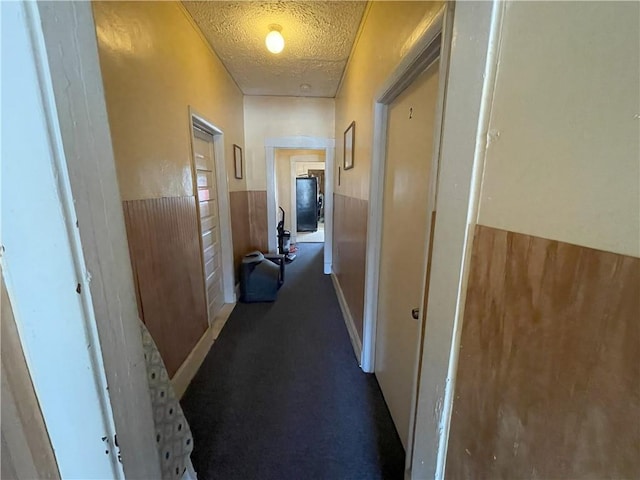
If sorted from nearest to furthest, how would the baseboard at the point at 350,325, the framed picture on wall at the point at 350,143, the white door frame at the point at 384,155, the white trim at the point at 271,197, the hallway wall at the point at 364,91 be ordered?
the white door frame at the point at 384,155, the hallway wall at the point at 364,91, the baseboard at the point at 350,325, the framed picture on wall at the point at 350,143, the white trim at the point at 271,197

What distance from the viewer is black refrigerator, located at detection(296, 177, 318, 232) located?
8094 millimetres

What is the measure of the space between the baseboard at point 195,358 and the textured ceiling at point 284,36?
8.15 feet

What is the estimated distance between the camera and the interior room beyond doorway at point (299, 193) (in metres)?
6.03

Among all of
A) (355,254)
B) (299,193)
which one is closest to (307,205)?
(299,193)

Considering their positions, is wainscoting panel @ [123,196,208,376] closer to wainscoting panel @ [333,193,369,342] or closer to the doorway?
wainscoting panel @ [333,193,369,342]

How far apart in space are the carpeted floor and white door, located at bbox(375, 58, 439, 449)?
19 centimetres

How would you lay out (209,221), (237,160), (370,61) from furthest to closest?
(237,160) → (209,221) → (370,61)

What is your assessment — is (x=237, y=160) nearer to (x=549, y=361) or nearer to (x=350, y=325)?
(x=350, y=325)

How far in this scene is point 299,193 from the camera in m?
8.15

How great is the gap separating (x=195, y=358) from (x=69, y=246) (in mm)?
1912

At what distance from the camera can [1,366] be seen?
1.32ft

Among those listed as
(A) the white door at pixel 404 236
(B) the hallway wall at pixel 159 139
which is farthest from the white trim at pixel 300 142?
(A) the white door at pixel 404 236

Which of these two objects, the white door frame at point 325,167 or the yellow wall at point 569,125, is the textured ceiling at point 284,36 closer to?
the white door frame at point 325,167

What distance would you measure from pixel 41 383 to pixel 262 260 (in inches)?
111
